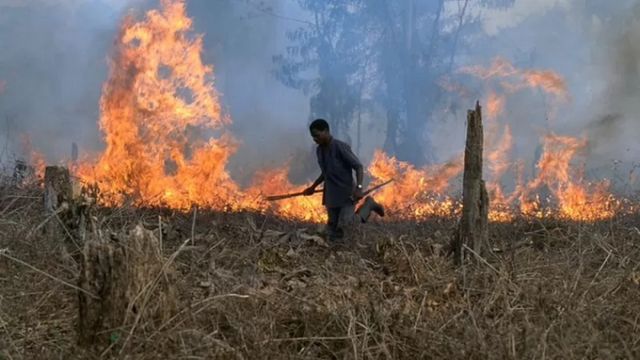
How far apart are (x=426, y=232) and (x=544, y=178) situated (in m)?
6.42

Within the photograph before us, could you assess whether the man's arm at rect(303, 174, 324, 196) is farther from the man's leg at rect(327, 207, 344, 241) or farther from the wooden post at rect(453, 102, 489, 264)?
the wooden post at rect(453, 102, 489, 264)

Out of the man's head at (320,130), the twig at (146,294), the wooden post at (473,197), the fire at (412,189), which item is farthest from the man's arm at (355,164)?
the fire at (412,189)

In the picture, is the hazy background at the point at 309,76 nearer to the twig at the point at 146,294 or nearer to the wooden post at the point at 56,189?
the wooden post at the point at 56,189

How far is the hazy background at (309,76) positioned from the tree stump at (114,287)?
13971 millimetres

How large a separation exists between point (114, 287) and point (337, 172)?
16.6 feet

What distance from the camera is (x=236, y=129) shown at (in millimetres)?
22031

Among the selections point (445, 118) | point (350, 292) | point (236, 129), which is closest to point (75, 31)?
point (236, 129)

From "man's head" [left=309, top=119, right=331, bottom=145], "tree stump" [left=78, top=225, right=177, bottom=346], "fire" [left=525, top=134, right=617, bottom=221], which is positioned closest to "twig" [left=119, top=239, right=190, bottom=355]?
"tree stump" [left=78, top=225, right=177, bottom=346]

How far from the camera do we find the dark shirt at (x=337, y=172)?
27.1ft

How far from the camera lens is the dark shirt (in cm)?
825

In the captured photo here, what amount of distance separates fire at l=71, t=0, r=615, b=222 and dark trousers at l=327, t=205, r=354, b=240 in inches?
146

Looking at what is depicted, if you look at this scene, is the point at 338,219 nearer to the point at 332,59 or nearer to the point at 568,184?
the point at 568,184

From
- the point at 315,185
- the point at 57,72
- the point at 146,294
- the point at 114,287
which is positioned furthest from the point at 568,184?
the point at 57,72

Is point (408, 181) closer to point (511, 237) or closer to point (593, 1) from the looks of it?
point (511, 237)
